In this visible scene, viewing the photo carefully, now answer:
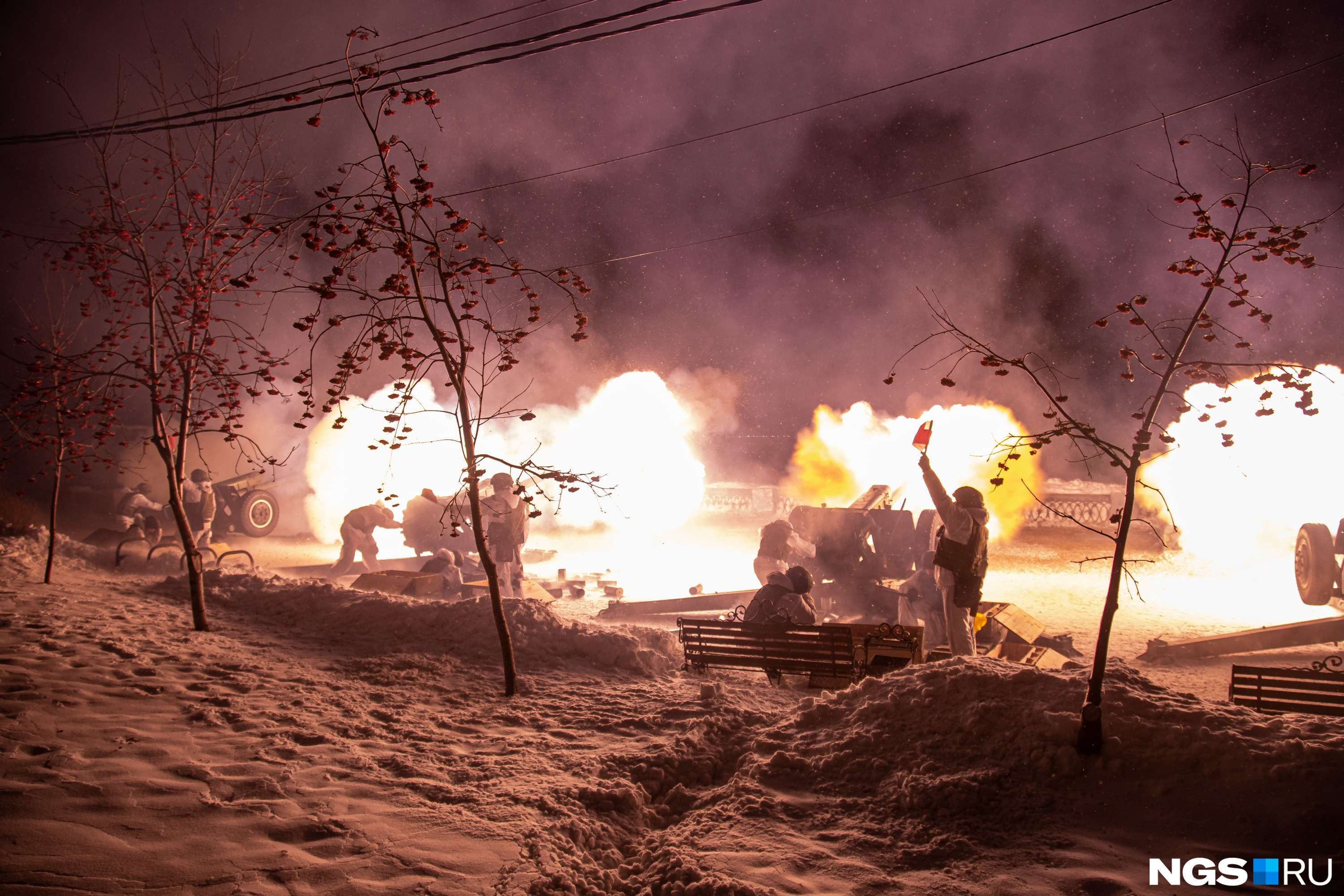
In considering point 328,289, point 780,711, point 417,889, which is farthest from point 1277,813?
point 328,289

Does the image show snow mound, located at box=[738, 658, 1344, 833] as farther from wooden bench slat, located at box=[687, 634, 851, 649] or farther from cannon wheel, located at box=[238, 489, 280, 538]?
cannon wheel, located at box=[238, 489, 280, 538]

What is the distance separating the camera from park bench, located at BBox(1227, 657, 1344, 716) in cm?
494

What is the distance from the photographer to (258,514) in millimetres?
19141

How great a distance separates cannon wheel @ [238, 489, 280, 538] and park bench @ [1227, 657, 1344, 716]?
70.9 ft

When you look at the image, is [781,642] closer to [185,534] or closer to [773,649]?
[773,649]

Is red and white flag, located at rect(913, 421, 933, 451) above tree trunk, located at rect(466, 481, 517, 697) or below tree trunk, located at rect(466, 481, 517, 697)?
above

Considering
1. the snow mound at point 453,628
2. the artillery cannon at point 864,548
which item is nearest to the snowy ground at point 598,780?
the snow mound at point 453,628

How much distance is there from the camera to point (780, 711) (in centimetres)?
555

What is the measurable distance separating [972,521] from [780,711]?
11.9 feet

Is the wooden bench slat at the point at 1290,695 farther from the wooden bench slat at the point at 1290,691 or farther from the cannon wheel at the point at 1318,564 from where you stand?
the cannon wheel at the point at 1318,564

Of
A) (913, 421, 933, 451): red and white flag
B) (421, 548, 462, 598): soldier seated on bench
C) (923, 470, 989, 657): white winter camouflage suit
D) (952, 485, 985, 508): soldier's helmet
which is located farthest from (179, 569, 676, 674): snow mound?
(952, 485, 985, 508): soldier's helmet

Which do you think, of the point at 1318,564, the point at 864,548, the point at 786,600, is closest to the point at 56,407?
the point at 786,600

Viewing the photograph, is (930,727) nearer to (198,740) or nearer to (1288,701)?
(1288,701)

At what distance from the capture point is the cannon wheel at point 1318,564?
1081cm
